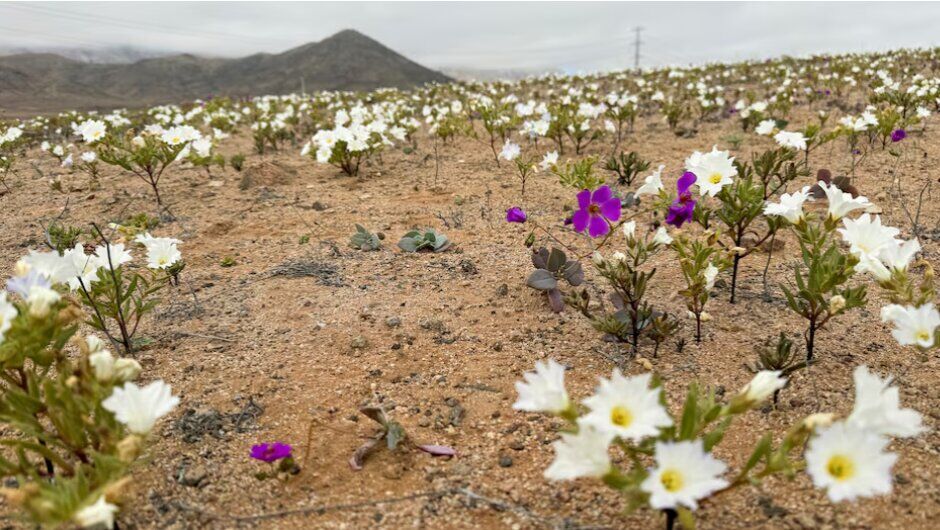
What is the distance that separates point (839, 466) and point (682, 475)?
0.99 ft

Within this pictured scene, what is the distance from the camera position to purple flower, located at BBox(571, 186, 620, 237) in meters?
2.58

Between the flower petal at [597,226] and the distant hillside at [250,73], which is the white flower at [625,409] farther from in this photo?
the distant hillside at [250,73]

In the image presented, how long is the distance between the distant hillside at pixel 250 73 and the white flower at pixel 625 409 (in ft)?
166

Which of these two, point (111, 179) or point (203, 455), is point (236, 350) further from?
point (111, 179)

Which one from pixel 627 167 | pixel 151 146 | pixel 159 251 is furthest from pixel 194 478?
pixel 627 167

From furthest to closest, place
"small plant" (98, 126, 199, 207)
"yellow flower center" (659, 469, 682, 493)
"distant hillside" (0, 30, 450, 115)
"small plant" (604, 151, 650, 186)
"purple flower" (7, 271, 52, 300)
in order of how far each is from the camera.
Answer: "distant hillside" (0, 30, 450, 115) → "small plant" (604, 151, 650, 186) → "small plant" (98, 126, 199, 207) → "purple flower" (7, 271, 52, 300) → "yellow flower center" (659, 469, 682, 493)

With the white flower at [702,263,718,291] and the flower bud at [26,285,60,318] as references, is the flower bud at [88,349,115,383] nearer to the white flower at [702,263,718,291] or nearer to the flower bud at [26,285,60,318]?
the flower bud at [26,285,60,318]

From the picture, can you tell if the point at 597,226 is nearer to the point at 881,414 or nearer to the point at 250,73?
the point at 881,414

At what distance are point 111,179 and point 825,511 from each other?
698cm

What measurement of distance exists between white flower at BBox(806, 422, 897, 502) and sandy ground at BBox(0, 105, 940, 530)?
53 cm

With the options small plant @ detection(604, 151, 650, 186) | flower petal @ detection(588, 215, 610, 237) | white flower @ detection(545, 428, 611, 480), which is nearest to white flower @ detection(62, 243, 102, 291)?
white flower @ detection(545, 428, 611, 480)

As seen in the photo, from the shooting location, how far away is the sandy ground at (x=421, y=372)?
1.74 meters

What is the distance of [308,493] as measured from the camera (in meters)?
1.83

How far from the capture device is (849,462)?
1187mm
